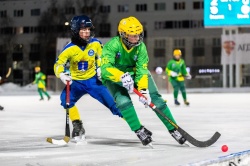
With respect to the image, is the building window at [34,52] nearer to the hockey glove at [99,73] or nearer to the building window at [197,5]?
Answer: the building window at [197,5]

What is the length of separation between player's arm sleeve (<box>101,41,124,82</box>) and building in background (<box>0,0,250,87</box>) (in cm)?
5364

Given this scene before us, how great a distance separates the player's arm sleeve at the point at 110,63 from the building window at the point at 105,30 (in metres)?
57.8

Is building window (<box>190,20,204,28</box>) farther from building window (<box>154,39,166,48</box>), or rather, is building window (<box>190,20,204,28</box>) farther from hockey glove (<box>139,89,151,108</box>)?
hockey glove (<box>139,89,151,108</box>)

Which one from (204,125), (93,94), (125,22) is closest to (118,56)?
(125,22)

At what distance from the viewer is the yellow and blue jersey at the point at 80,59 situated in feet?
21.6

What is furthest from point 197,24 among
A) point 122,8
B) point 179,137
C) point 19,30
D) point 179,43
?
point 179,137

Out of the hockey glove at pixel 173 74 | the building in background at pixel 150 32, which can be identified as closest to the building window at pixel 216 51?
the building in background at pixel 150 32

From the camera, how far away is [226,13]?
1278 inches

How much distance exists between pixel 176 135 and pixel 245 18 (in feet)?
89.9

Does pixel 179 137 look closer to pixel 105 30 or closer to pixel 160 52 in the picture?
pixel 160 52

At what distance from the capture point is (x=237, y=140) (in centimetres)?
667

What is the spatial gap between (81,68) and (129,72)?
743 mm

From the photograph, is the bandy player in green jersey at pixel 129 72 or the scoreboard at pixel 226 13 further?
the scoreboard at pixel 226 13

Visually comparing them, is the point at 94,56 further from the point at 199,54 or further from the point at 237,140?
the point at 199,54
